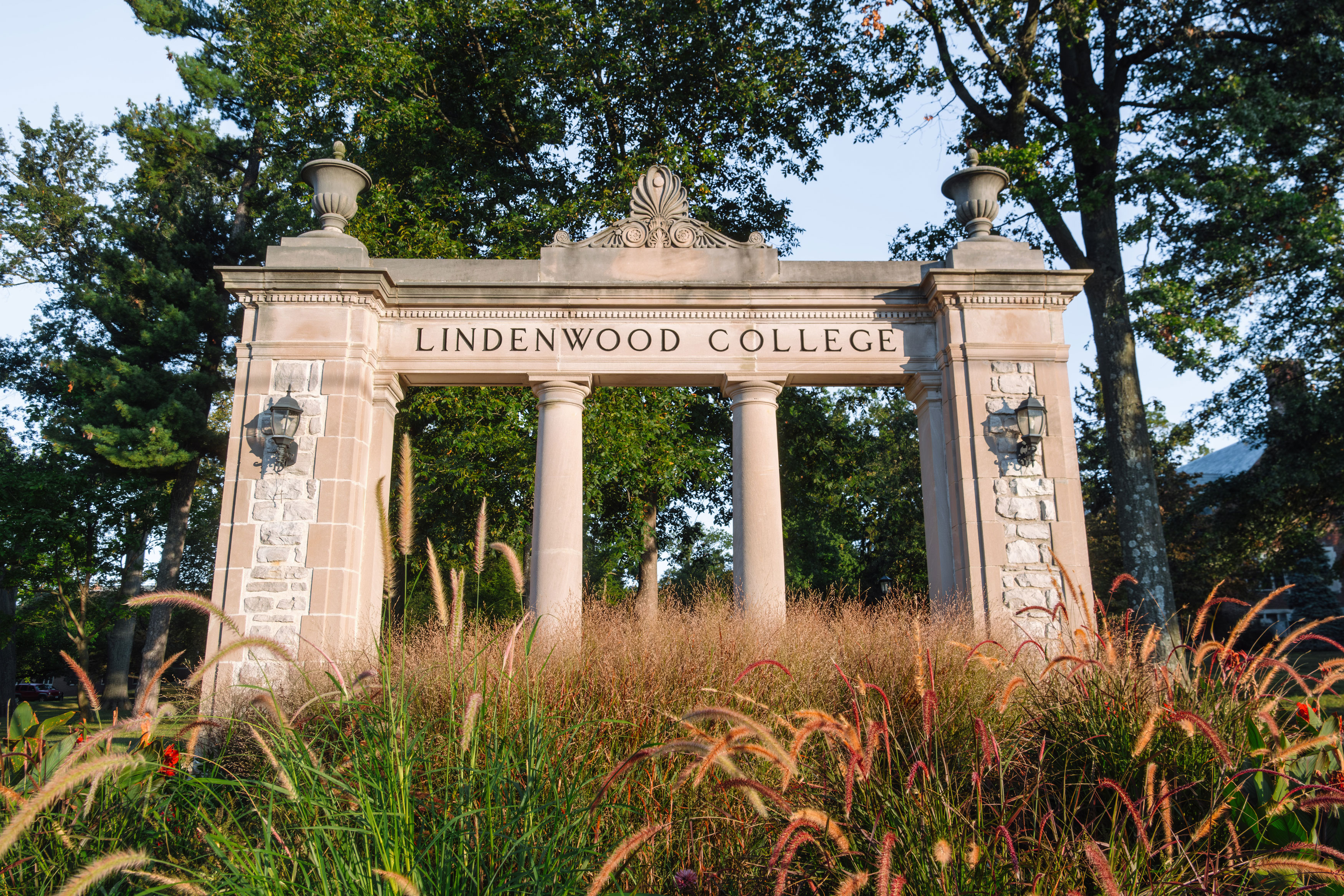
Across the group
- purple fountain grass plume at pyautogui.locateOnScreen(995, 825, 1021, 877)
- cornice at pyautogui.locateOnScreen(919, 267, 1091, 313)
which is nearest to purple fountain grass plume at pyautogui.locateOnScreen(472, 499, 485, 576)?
purple fountain grass plume at pyautogui.locateOnScreen(995, 825, 1021, 877)

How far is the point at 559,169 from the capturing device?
21.7 meters

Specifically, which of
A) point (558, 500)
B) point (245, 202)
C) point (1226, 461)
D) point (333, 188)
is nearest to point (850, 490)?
point (558, 500)

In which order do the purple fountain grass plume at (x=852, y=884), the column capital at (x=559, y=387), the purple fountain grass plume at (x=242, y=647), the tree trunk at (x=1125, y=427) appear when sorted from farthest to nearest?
the tree trunk at (x=1125, y=427)
the column capital at (x=559, y=387)
the purple fountain grass plume at (x=242, y=647)
the purple fountain grass plume at (x=852, y=884)

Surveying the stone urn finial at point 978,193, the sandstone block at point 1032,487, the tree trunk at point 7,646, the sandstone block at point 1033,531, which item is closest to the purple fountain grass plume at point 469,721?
the sandstone block at point 1033,531

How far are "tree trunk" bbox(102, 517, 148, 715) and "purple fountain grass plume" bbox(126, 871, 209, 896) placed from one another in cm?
2431

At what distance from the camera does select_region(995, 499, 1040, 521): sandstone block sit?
401 inches

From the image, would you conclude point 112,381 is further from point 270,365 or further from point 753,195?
point 753,195

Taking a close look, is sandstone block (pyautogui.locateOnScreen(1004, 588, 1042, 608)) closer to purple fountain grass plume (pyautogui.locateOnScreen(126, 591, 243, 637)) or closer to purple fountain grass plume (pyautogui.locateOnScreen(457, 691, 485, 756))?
purple fountain grass plume (pyautogui.locateOnScreen(457, 691, 485, 756))

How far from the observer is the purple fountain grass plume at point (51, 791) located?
2.22m

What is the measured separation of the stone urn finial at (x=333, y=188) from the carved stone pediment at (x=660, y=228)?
8.79ft

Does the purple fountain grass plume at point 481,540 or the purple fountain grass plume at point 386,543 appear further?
the purple fountain grass plume at point 481,540

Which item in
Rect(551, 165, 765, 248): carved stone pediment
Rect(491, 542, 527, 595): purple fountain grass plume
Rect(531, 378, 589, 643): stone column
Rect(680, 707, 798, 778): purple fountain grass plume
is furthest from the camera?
Rect(551, 165, 765, 248): carved stone pediment

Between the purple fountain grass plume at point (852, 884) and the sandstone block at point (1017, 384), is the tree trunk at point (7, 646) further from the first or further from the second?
the purple fountain grass plume at point (852, 884)

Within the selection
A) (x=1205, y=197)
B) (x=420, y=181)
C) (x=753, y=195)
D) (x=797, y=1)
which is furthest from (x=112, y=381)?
(x=1205, y=197)
